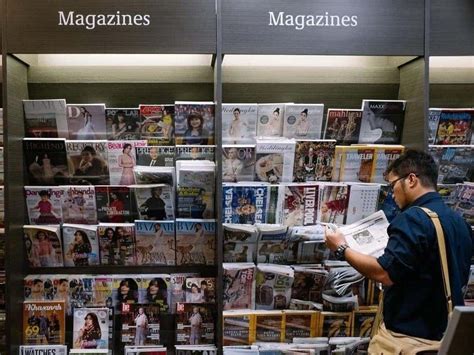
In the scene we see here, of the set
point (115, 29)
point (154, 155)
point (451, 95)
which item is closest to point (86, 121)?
point (154, 155)

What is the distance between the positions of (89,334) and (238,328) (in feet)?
2.61

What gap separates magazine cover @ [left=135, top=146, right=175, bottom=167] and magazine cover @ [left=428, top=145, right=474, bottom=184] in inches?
56.0

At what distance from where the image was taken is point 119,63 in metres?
2.99

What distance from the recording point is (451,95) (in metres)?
3.13

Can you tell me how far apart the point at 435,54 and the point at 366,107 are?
17.3 inches

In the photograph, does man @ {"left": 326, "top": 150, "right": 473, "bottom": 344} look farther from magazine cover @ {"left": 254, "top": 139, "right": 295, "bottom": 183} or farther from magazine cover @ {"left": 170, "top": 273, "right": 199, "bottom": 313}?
magazine cover @ {"left": 170, "top": 273, "right": 199, "bottom": 313}

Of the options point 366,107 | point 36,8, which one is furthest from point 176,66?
point 366,107

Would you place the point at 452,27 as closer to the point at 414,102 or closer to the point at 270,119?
the point at 414,102

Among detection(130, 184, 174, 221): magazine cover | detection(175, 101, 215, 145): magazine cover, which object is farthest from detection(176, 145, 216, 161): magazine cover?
detection(130, 184, 174, 221): magazine cover

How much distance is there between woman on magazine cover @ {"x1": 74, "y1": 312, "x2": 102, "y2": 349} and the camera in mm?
2814

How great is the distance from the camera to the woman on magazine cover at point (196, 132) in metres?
2.86

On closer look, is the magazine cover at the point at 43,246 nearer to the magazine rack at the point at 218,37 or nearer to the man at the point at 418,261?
the magazine rack at the point at 218,37

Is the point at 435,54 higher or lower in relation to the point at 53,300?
higher

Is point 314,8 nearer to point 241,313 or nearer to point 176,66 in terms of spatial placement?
point 176,66
